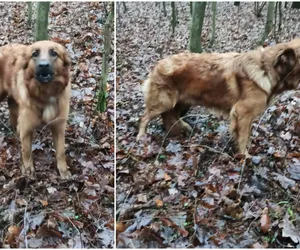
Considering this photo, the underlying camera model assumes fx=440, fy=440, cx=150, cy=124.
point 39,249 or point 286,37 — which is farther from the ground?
point 286,37

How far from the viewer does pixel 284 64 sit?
2678mm

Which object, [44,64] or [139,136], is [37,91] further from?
[139,136]

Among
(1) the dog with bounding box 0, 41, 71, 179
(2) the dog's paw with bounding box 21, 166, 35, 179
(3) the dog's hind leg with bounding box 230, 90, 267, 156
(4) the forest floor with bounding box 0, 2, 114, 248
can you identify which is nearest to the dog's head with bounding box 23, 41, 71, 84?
(1) the dog with bounding box 0, 41, 71, 179

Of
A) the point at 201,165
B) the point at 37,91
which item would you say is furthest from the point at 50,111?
the point at 201,165

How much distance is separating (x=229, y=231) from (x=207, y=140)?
55 centimetres

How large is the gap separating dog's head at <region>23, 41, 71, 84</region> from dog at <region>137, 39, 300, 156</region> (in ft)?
1.80

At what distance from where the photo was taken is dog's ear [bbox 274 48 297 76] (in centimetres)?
266

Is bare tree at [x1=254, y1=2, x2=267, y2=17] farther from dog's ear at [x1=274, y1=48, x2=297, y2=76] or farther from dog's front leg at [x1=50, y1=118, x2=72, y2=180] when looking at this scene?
dog's front leg at [x1=50, y1=118, x2=72, y2=180]

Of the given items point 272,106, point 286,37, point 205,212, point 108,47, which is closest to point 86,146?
point 108,47

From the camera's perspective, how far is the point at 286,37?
2.66m

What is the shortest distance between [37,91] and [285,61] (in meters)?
1.49

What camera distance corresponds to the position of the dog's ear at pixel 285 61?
2.66 meters

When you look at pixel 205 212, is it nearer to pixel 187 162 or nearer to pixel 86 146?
pixel 187 162

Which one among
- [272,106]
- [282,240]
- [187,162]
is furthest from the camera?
[272,106]
